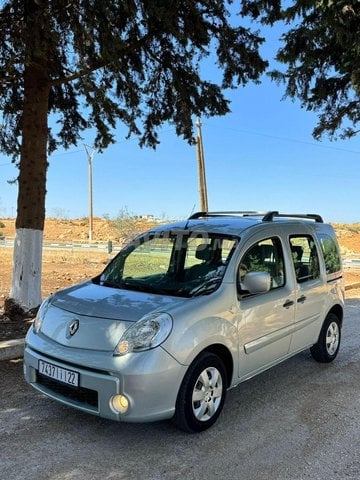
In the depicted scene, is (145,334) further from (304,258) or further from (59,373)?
(304,258)

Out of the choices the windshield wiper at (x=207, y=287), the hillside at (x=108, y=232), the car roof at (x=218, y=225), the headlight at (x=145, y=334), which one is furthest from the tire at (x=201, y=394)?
the hillside at (x=108, y=232)

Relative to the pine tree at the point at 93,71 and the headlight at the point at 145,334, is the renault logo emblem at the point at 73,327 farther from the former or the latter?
the pine tree at the point at 93,71

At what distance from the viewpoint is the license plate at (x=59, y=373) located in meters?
3.55

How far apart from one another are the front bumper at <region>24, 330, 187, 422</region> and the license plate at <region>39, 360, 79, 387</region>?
1.3 inches

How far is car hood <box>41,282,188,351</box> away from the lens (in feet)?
11.8

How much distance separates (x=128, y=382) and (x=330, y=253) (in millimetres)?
3637

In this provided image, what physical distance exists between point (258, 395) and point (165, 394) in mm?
1561

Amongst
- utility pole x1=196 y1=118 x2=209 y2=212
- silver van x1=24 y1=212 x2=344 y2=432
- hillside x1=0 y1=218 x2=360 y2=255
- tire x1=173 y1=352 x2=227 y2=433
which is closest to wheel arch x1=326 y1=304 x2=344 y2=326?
silver van x1=24 y1=212 x2=344 y2=432

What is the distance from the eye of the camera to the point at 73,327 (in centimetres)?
377

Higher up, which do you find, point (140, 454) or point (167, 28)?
point (167, 28)

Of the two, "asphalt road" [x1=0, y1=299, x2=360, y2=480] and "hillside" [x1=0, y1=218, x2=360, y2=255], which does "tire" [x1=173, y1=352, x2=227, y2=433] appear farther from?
"hillside" [x1=0, y1=218, x2=360, y2=255]

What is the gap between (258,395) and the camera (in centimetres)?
468

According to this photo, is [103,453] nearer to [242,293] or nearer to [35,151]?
[242,293]

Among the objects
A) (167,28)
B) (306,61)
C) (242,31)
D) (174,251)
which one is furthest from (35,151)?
(306,61)
